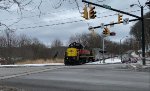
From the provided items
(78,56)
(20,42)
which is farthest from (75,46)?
(20,42)

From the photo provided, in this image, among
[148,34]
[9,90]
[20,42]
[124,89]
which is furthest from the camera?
[148,34]

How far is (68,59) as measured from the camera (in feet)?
185

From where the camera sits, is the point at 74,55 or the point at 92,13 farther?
the point at 74,55

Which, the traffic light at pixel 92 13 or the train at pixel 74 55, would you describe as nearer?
the traffic light at pixel 92 13

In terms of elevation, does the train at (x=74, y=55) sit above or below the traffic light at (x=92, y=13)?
below

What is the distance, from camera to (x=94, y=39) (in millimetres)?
120875

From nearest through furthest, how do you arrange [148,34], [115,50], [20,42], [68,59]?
[68,59]
[20,42]
[148,34]
[115,50]

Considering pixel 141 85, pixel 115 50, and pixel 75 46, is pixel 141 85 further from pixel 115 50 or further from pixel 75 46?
pixel 115 50

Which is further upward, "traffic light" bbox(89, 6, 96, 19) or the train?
"traffic light" bbox(89, 6, 96, 19)

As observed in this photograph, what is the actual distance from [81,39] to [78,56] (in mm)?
82090

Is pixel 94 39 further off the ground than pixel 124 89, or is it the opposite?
pixel 94 39

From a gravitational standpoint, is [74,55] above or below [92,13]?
below

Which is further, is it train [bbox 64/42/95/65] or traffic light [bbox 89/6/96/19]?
train [bbox 64/42/95/65]

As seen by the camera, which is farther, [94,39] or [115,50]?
[115,50]
